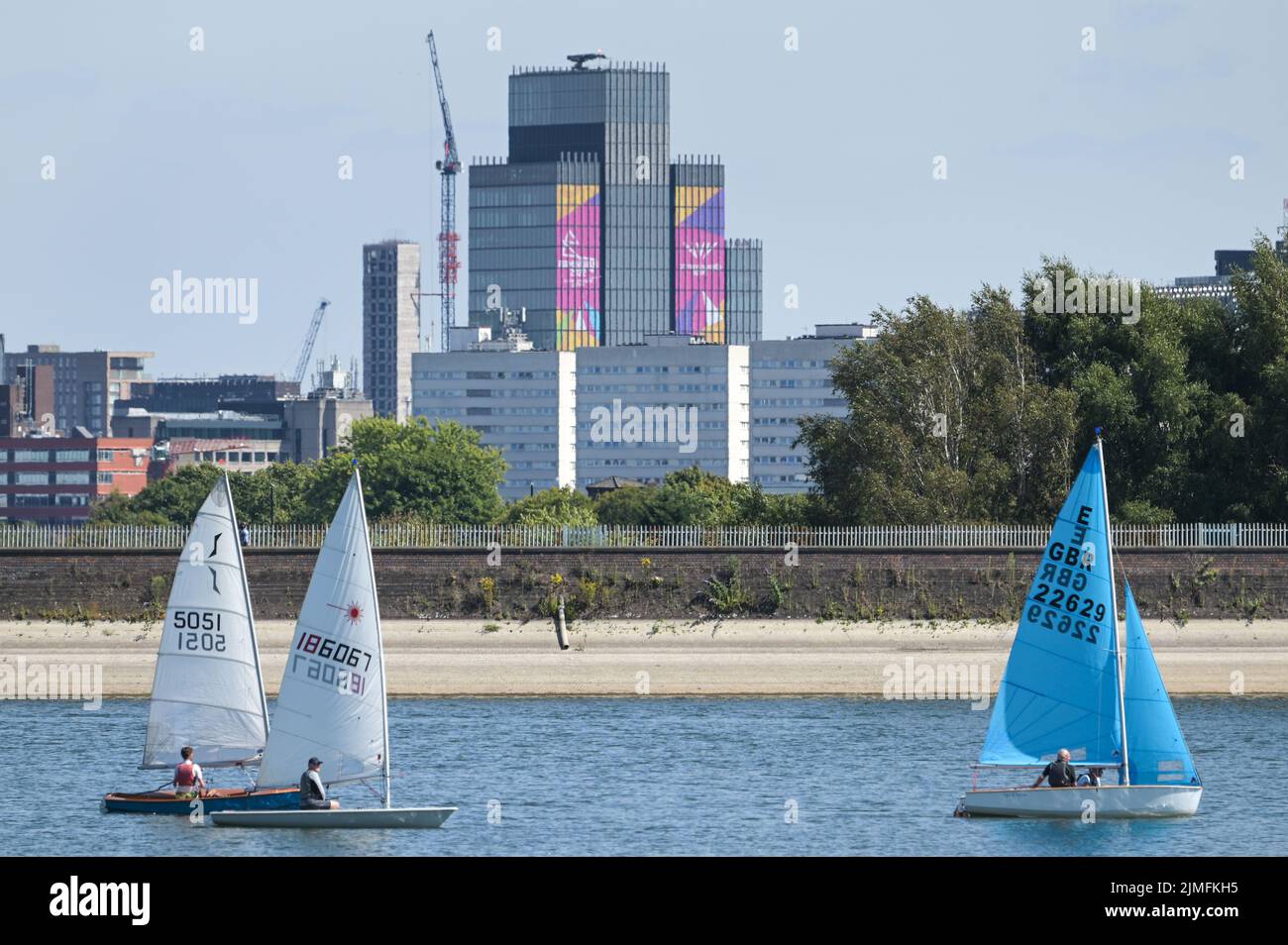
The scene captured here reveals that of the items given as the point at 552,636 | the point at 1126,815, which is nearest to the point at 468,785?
the point at 1126,815

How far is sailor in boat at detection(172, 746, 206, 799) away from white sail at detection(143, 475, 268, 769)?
1.92 ft

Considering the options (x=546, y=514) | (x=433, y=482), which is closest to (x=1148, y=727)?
(x=546, y=514)

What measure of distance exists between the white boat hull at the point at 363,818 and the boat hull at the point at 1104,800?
11851 mm

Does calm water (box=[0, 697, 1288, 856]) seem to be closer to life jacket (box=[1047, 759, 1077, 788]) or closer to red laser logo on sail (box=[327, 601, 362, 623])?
life jacket (box=[1047, 759, 1077, 788])

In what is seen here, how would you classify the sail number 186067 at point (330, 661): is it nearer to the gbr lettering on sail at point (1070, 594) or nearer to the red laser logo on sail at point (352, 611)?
the red laser logo on sail at point (352, 611)

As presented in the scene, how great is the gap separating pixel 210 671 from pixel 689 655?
3180cm

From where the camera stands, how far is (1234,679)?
7262cm

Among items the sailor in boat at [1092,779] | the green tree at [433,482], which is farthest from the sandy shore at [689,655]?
the green tree at [433,482]

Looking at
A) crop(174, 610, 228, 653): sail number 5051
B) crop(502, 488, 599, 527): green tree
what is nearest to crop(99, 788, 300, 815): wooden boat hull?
crop(174, 610, 228, 653): sail number 5051

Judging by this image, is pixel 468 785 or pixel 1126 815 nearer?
pixel 1126 815
